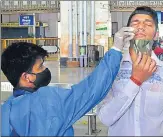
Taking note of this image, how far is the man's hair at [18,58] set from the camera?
4.17 ft

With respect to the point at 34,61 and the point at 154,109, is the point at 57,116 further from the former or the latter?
the point at 154,109

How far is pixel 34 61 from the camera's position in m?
1.29

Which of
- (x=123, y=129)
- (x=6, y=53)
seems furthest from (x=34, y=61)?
(x=123, y=129)

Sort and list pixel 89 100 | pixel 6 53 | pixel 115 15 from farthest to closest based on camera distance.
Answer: pixel 115 15 < pixel 6 53 < pixel 89 100

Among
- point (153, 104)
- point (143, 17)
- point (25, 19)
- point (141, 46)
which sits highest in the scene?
point (25, 19)

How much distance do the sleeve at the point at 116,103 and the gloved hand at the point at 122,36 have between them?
0.46ft

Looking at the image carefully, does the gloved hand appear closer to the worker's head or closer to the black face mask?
the worker's head

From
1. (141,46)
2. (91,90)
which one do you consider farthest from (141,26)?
(91,90)

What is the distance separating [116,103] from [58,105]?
0.26 m

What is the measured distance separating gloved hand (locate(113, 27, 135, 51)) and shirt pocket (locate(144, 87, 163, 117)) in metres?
0.26

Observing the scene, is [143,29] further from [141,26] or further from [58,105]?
[58,105]

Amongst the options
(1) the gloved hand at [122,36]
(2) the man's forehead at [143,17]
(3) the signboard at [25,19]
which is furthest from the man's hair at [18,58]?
(3) the signboard at [25,19]

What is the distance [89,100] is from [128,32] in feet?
0.92

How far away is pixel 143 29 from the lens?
1351mm
